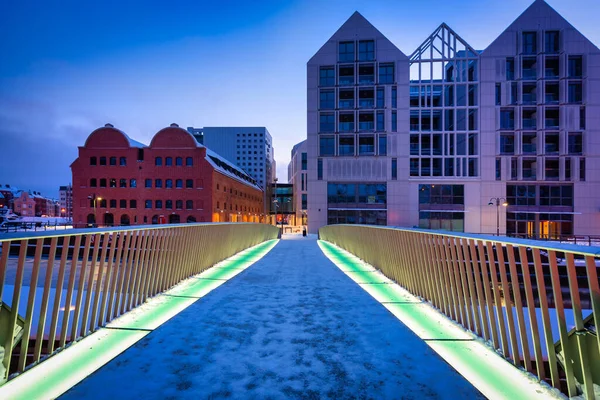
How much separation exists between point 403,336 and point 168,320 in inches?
112

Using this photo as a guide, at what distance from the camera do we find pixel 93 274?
3.88m

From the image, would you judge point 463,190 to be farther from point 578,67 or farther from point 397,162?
point 578,67

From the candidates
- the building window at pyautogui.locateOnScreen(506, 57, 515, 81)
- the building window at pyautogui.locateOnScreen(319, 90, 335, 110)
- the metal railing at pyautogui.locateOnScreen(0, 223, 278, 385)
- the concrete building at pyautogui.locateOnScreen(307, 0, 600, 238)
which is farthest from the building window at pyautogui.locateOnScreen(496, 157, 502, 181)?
the metal railing at pyautogui.locateOnScreen(0, 223, 278, 385)

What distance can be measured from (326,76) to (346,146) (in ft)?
30.7

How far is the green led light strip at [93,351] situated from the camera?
7.86ft

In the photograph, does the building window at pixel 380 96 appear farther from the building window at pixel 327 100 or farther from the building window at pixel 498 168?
the building window at pixel 498 168

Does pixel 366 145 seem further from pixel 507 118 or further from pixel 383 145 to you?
pixel 507 118

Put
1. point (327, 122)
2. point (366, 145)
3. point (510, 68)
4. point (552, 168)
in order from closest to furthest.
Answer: point (552, 168) < point (510, 68) < point (366, 145) < point (327, 122)

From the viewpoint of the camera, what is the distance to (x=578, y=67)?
37219mm

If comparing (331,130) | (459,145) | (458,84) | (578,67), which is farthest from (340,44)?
(578,67)

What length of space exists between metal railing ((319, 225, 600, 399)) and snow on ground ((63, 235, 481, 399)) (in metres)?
0.72

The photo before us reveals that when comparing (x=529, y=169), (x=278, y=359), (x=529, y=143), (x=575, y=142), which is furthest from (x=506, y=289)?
(x=575, y=142)

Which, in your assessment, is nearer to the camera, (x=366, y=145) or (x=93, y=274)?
(x=93, y=274)

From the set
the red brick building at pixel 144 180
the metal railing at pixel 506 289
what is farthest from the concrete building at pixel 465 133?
→ the metal railing at pixel 506 289
